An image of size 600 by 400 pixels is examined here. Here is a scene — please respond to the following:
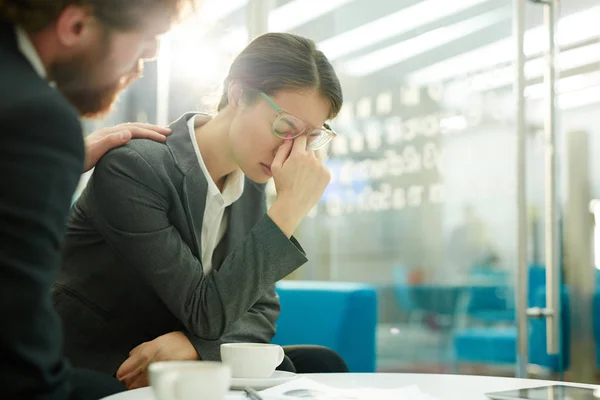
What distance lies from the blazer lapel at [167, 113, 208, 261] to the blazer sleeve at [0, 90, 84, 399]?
2.33ft

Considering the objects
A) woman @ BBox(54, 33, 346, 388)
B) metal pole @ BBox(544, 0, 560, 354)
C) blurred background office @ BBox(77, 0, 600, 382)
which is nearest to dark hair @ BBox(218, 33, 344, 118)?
woman @ BBox(54, 33, 346, 388)

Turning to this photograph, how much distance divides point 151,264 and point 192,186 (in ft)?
0.69

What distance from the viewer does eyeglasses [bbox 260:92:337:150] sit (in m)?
1.45

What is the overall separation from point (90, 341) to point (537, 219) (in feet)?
8.02

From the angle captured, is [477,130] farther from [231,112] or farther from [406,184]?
[231,112]

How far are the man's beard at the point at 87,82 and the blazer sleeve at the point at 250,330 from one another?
0.55 meters

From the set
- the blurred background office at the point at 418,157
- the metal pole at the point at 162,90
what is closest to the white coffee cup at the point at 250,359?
the blurred background office at the point at 418,157

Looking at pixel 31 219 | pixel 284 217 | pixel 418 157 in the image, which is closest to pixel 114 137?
pixel 284 217

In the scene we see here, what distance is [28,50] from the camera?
751mm

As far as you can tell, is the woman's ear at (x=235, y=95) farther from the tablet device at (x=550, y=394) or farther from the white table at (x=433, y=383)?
the tablet device at (x=550, y=394)

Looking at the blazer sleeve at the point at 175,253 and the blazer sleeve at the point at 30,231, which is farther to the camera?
the blazer sleeve at the point at 175,253

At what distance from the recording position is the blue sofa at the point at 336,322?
205 cm

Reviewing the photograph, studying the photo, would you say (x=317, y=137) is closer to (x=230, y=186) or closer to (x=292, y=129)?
(x=292, y=129)

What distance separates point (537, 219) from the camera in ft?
10.7
